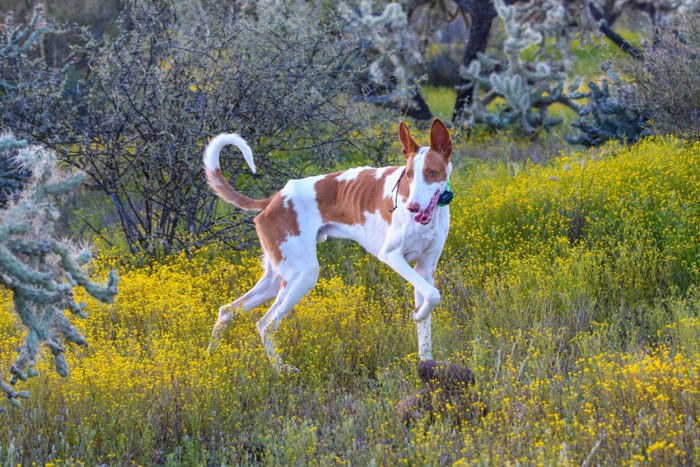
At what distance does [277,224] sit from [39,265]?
7.01ft

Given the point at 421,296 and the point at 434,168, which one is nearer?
the point at 434,168

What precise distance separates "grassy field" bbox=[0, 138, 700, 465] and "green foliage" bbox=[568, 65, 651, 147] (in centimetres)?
192

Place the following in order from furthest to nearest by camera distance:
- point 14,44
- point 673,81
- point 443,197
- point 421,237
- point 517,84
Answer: point 517,84, point 673,81, point 14,44, point 421,237, point 443,197

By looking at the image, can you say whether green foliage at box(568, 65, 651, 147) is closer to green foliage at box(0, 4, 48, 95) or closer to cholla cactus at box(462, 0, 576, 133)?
cholla cactus at box(462, 0, 576, 133)

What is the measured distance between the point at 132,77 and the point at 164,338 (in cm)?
296

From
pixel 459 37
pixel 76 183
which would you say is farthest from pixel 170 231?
pixel 459 37

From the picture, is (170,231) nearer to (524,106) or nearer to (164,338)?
(164,338)

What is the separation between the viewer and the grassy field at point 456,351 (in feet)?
16.6

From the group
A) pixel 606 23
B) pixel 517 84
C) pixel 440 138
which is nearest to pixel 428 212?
pixel 440 138

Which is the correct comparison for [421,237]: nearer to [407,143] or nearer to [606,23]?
[407,143]

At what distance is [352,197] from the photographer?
6.56m

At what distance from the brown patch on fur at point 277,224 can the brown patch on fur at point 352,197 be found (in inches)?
8.0

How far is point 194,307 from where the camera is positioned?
725 centimetres

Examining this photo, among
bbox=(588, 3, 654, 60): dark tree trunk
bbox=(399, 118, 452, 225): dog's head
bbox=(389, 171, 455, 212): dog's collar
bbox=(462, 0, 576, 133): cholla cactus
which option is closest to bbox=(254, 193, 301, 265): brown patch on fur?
bbox=(389, 171, 455, 212): dog's collar
